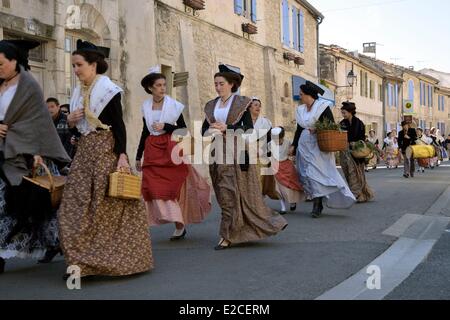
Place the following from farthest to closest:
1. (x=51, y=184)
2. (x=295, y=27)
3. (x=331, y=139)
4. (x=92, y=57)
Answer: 1. (x=295, y=27)
2. (x=331, y=139)
3. (x=92, y=57)
4. (x=51, y=184)

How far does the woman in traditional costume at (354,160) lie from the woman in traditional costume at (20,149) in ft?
22.8

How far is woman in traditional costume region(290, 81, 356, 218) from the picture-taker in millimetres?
9039

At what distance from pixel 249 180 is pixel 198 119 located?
1137 centimetres

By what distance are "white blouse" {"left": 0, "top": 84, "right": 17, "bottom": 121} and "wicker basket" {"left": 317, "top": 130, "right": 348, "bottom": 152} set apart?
15.1ft

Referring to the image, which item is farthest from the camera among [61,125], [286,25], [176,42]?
[286,25]

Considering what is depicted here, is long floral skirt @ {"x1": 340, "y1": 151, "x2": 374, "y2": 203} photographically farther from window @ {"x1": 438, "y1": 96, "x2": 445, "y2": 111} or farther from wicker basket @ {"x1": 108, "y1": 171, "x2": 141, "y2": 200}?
window @ {"x1": 438, "y1": 96, "x2": 445, "y2": 111}

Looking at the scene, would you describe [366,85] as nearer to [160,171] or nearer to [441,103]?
[441,103]

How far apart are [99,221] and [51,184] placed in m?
0.50

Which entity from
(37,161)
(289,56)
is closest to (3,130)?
(37,161)

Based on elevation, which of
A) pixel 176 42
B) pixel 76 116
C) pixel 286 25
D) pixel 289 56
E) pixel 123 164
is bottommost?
pixel 123 164

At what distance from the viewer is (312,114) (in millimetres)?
9031
